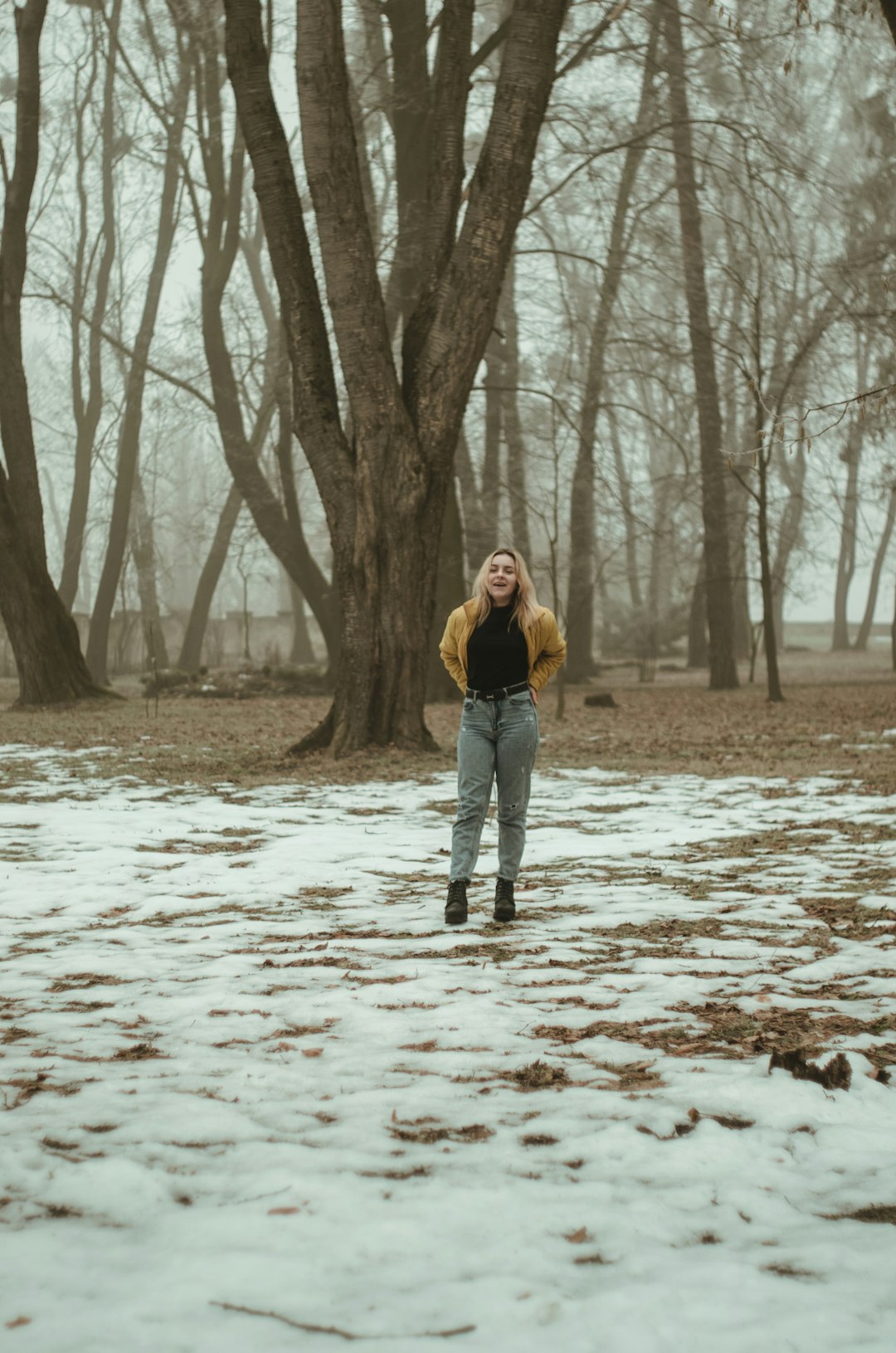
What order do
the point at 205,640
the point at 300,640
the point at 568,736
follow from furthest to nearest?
1. the point at 205,640
2. the point at 300,640
3. the point at 568,736

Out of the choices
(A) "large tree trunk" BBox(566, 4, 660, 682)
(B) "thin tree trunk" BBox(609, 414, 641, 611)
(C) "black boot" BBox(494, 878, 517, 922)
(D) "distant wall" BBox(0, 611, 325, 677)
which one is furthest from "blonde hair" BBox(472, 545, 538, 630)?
(D) "distant wall" BBox(0, 611, 325, 677)

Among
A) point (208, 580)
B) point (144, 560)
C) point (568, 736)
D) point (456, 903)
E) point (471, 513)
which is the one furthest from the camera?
point (144, 560)

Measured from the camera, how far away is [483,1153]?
322 cm

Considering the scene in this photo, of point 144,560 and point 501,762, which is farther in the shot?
point 144,560

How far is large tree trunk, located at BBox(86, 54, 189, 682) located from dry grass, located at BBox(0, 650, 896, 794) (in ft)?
12.1

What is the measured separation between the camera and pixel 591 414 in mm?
23938

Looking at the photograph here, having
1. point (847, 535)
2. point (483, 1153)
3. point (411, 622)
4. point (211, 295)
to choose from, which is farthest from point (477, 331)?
point (847, 535)

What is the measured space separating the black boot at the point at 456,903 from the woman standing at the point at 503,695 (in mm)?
64

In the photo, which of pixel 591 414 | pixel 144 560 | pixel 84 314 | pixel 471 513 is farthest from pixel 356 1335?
pixel 144 560

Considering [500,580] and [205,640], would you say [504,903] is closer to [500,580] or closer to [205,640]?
[500,580]

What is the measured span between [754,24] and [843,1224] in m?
17.2

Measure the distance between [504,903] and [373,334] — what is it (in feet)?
22.8

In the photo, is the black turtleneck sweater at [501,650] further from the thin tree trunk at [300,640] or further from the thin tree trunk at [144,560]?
the thin tree trunk at [300,640]

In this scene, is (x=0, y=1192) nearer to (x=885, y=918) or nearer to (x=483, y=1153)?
(x=483, y=1153)
